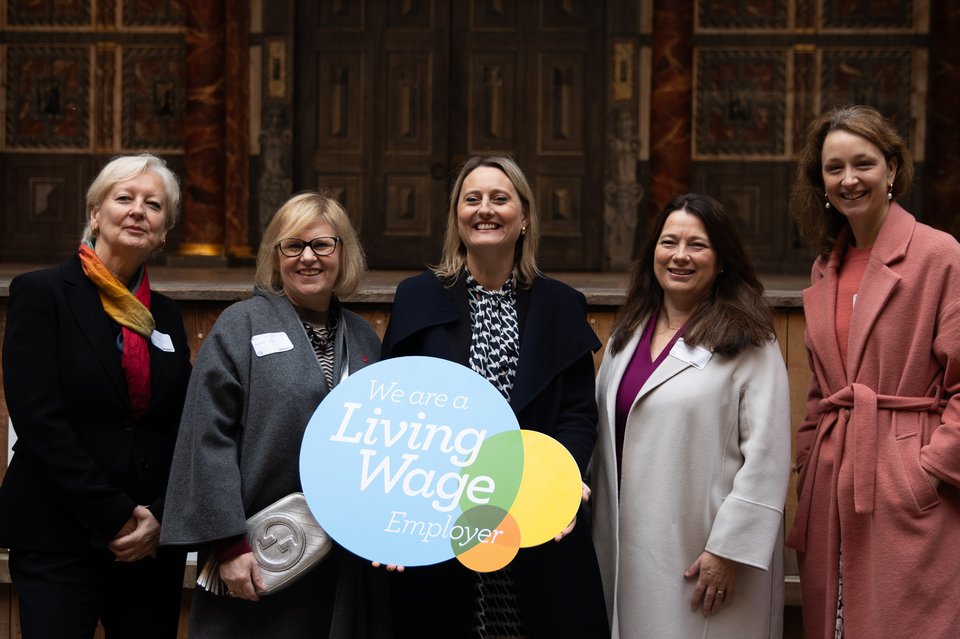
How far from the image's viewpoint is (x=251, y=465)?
10.6 ft

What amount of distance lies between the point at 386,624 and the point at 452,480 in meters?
0.57

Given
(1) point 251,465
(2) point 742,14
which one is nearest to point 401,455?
(1) point 251,465

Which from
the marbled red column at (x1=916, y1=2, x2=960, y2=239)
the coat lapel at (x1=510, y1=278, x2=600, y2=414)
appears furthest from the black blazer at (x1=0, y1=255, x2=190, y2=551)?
the marbled red column at (x1=916, y1=2, x2=960, y2=239)

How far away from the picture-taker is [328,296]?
3449 mm

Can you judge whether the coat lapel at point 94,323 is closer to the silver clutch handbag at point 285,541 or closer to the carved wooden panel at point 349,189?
the silver clutch handbag at point 285,541

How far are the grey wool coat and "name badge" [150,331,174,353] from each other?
0.27 m

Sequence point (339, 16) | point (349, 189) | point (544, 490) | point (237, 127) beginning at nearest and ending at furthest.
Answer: point (544, 490) < point (237, 127) < point (339, 16) < point (349, 189)

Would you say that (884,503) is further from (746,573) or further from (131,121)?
(131,121)

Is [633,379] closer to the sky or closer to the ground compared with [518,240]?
closer to the ground

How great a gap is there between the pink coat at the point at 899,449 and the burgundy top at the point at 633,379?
1.69 ft

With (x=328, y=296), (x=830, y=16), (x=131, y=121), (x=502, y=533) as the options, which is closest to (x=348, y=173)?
(x=131, y=121)

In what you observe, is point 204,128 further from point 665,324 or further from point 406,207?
point 665,324

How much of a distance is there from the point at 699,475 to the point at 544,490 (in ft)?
1.70

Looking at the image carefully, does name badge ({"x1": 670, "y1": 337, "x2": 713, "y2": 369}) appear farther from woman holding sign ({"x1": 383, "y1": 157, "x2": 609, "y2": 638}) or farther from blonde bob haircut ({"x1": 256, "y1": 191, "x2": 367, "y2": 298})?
blonde bob haircut ({"x1": 256, "y1": 191, "x2": 367, "y2": 298})
